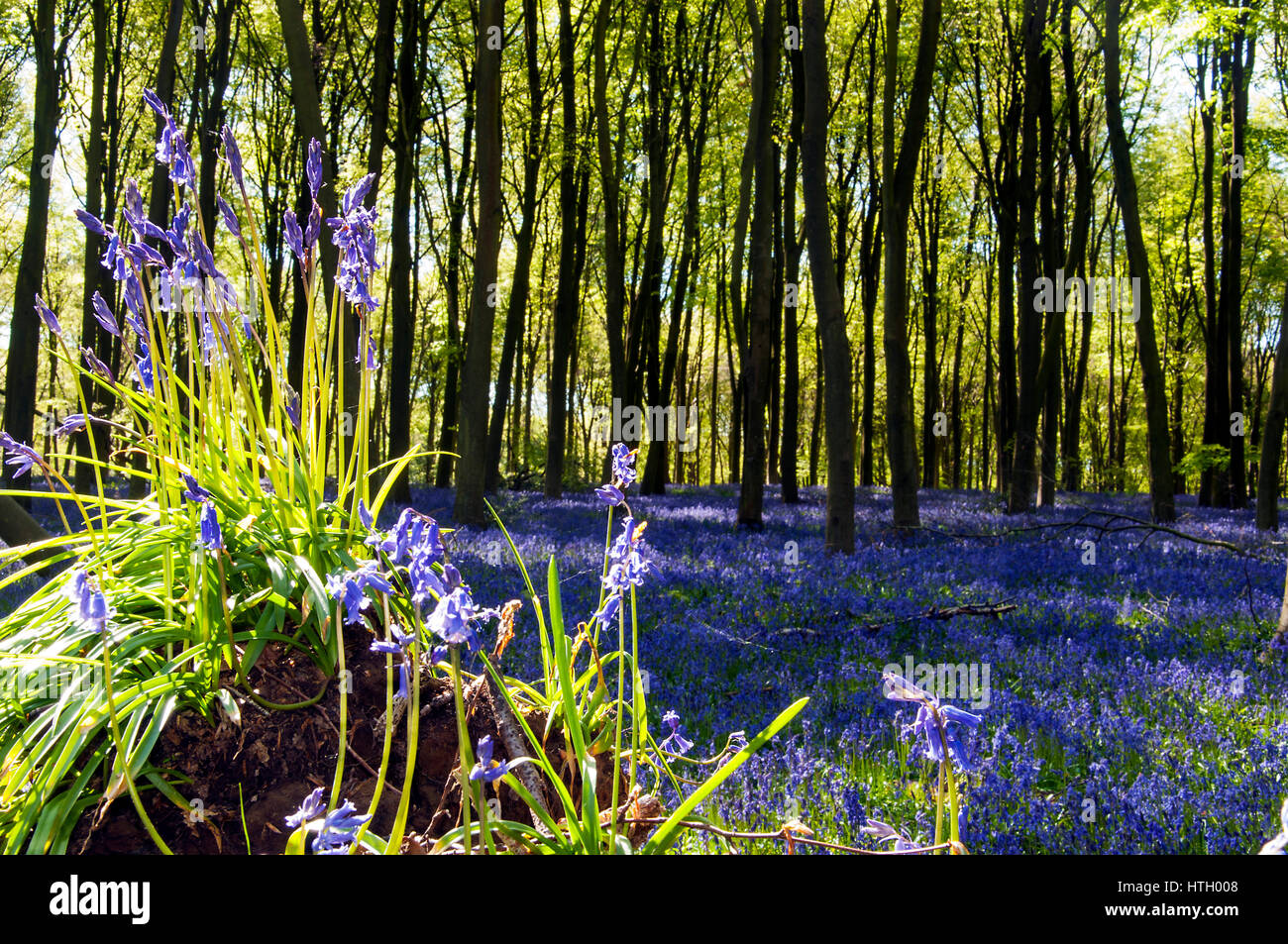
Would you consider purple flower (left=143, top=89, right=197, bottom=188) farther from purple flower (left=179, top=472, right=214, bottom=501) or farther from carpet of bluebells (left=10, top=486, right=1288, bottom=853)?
carpet of bluebells (left=10, top=486, right=1288, bottom=853)

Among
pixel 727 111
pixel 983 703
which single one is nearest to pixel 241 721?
pixel 983 703

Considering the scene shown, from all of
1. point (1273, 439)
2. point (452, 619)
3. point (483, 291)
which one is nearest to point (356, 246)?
point (452, 619)

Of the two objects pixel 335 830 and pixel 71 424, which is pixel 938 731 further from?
pixel 71 424

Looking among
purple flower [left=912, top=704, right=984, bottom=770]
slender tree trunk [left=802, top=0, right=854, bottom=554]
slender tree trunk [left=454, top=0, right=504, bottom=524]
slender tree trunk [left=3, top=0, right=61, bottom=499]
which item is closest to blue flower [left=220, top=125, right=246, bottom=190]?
purple flower [left=912, top=704, right=984, bottom=770]

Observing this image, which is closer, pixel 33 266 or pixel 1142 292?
pixel 33 266

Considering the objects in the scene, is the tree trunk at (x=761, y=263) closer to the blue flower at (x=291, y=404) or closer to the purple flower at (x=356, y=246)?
the blue flower at (x=291, y=404)

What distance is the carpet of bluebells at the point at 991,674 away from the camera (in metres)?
3.15

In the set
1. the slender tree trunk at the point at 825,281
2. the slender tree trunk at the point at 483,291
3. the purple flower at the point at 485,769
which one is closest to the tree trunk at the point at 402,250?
the slender tree trunk at the point at 483,291

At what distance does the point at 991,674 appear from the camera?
16.2 feet

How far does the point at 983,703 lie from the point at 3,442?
4334 millimetres

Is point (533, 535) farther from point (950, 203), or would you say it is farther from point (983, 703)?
point (950, 203)

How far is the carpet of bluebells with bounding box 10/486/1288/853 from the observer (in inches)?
124

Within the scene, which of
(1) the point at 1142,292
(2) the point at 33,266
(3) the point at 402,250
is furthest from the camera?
(3) the point at 402,250

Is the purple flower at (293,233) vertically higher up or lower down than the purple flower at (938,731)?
higher up
